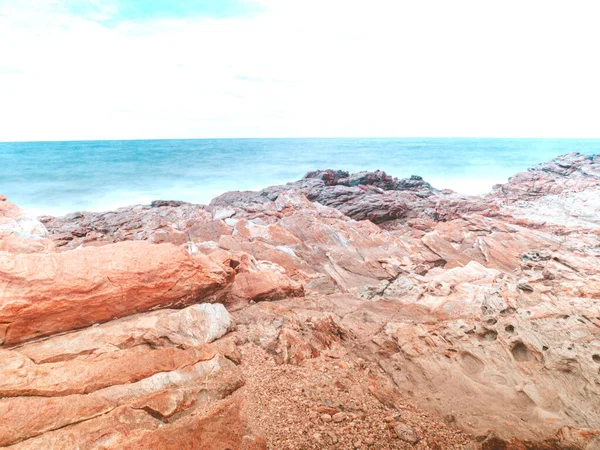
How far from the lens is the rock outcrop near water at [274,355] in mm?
4543

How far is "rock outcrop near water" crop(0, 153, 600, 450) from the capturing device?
4.54 m

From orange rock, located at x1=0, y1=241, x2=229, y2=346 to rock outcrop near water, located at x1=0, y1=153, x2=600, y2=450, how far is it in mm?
26

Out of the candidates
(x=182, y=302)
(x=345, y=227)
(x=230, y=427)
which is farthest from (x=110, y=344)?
(x=345, y=227)

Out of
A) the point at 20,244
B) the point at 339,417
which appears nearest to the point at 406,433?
the point at 339,417

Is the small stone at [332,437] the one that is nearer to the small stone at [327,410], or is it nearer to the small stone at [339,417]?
the small stone at [339,417]

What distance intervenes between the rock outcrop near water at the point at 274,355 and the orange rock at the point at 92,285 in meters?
0.03

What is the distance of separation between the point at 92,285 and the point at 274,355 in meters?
3.61

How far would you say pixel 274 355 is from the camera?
6.61 metres

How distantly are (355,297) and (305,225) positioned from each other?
6.49 m

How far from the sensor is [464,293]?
9680 mm

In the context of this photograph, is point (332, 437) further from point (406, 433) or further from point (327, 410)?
point (406, 433)

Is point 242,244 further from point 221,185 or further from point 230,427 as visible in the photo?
point 221,185

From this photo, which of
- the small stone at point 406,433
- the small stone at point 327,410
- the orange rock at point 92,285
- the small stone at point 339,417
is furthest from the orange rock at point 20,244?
the small stone at point 406,433

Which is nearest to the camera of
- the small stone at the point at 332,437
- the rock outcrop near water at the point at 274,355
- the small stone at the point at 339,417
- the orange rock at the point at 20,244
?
the rock outcrop near water at the point at 274,355
